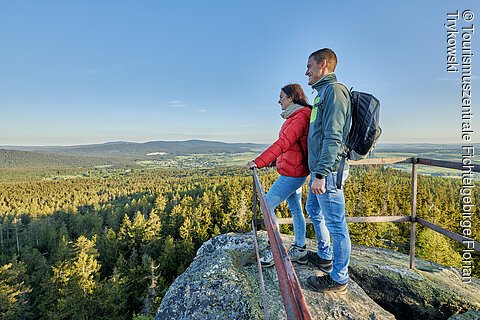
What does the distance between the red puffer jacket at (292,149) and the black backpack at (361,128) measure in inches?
19.4

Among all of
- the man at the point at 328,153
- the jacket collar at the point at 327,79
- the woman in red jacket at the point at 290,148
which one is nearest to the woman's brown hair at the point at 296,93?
the woman in red jacket at the point at 290,148

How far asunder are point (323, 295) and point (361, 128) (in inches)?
75.0

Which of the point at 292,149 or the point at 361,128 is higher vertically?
the point at 361,128

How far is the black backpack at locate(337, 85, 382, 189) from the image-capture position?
2.50m

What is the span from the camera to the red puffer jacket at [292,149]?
280 centimetres

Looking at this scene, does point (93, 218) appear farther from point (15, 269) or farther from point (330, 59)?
point (330, 59)

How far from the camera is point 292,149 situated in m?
3.05

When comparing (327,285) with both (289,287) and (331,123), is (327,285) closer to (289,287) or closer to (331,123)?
(331,123)

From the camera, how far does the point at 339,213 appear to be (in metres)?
2.66

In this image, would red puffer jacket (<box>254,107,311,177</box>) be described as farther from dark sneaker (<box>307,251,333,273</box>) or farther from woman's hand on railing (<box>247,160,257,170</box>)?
dark sneaker (<box>307,251,333,273</box>)

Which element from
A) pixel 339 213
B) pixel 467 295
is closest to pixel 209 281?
pixel 339 213

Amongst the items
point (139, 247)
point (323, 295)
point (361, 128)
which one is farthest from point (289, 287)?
point (139, 247)

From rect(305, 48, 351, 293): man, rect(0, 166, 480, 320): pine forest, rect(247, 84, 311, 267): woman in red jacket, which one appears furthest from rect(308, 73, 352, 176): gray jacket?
rect(0, 166, 480, 320): pine forest

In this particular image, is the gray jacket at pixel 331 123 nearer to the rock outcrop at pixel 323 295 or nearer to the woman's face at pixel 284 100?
the woman's face at pixel 284 100
